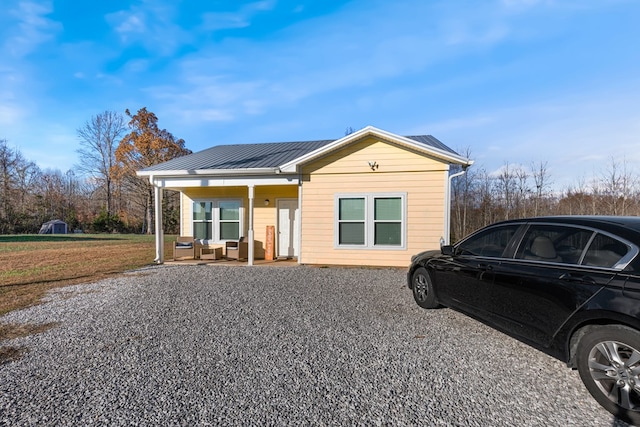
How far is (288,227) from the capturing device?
37.2 ft

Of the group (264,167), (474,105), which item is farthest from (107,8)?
(474,105)

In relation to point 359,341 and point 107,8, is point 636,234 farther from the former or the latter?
point 107,8

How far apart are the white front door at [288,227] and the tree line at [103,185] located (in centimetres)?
2102

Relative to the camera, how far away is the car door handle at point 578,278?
2.64 meters

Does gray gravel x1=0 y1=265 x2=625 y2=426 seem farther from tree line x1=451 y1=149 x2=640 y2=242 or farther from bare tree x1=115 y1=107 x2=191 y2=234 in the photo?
bare tree x1=115 y1=107 x2=191 y2=234

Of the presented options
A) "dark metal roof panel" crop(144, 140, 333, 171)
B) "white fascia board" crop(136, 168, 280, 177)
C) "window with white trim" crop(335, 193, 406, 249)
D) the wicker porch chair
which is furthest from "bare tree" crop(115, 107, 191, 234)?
"window with white trim" crop(335, 193, 406, 249)

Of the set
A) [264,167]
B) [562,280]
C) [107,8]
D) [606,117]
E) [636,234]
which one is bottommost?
[562,280]

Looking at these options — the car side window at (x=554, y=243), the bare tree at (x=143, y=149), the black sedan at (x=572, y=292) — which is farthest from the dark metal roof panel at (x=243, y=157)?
the bare tree at (x=143, y=149)

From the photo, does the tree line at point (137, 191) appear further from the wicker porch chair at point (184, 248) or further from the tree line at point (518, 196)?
the wicker porch chair at point (184, 248)

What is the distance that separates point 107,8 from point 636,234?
12.4 meters

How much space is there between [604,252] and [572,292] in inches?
17.6

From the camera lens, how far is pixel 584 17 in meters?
7.51

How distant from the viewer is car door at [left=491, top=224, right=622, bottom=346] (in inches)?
107

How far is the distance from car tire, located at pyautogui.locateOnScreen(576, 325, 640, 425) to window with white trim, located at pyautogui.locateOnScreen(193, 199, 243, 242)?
10316mm
